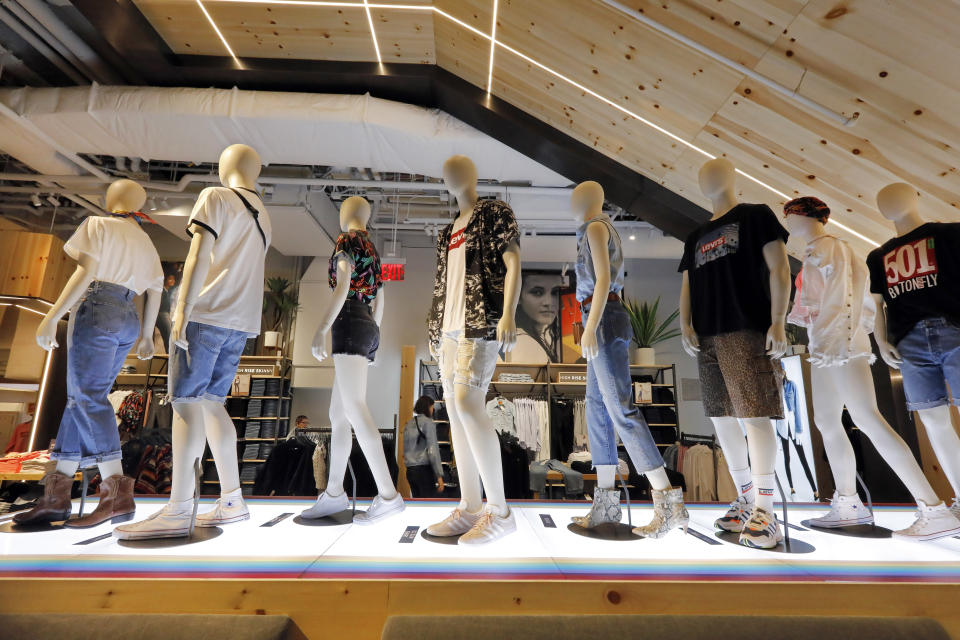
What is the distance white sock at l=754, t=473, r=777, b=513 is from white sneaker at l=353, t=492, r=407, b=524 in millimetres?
1527

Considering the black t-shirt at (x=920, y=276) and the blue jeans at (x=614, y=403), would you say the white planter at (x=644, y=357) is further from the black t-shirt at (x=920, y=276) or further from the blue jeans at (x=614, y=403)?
the blue jeans at (x=614, y=403)

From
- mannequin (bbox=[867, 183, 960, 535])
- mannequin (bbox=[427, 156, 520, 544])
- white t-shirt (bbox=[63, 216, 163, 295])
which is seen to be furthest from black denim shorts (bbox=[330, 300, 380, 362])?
mannequin (bbox=[867, 183, 960, 535])

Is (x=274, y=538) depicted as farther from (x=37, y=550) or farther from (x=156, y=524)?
(x=37, y=550)

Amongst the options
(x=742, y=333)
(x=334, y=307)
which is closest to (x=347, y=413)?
(x=334, y=307)

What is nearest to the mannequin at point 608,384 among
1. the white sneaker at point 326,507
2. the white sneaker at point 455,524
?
the white sneaker at point 455,524

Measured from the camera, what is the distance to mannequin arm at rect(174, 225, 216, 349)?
182cm

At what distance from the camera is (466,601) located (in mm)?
1176

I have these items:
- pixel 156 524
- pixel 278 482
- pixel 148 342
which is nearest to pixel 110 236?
pixel 148 342

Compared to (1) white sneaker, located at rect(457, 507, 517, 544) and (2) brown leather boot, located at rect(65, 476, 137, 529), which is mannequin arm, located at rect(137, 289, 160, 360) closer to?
(2) brown leather boot, located at rect(65, 476, 137, 529)

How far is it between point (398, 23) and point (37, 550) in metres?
3.84

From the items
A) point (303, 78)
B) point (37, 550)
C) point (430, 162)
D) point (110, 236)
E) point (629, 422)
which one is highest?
point (303, 78)

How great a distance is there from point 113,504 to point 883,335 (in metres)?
3.72

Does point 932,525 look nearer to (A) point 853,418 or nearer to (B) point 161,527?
(A) point 853,418

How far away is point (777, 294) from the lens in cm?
184
